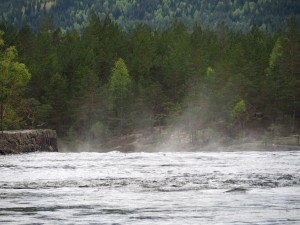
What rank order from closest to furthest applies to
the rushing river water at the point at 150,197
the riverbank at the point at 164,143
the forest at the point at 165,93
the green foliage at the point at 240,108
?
the rushing river water at the point at 150,197, the riverbank at the point at 164,143, the green foliage at the point at 240,108, the forest at the point at 165,93

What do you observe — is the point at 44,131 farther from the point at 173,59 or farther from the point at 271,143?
the point at 173,59

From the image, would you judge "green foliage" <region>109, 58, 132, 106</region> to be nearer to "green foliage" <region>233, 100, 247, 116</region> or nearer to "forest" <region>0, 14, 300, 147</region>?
"forest" <region>0, 14, 300, 147</region>

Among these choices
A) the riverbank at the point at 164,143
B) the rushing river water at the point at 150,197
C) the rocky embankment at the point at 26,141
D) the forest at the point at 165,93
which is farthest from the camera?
the forest at the point at 165,93

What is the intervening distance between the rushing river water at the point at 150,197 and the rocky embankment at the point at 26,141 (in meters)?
29.1

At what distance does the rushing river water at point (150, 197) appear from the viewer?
24.0 meters

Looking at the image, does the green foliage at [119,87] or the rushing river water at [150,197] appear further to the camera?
the green foliage at [119,87]

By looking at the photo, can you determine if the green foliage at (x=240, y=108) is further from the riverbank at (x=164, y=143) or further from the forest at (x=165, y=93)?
the riverbank at (x=164, y=143)

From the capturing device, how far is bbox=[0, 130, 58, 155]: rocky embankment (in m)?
75.7

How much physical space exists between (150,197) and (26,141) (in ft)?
167

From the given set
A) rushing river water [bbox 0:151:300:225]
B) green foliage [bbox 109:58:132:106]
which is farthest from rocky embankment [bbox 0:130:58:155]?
green foliage [bbox 109:58:132:106]

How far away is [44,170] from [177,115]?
8806 cm

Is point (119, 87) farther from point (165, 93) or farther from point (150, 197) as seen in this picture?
A: point (150, 197)

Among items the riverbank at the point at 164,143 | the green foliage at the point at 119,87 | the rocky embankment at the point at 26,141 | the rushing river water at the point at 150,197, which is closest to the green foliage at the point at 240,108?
the riverbank at the point at 164,143

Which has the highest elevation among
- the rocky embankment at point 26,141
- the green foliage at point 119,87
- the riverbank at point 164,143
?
the green foliage at point 119,87
